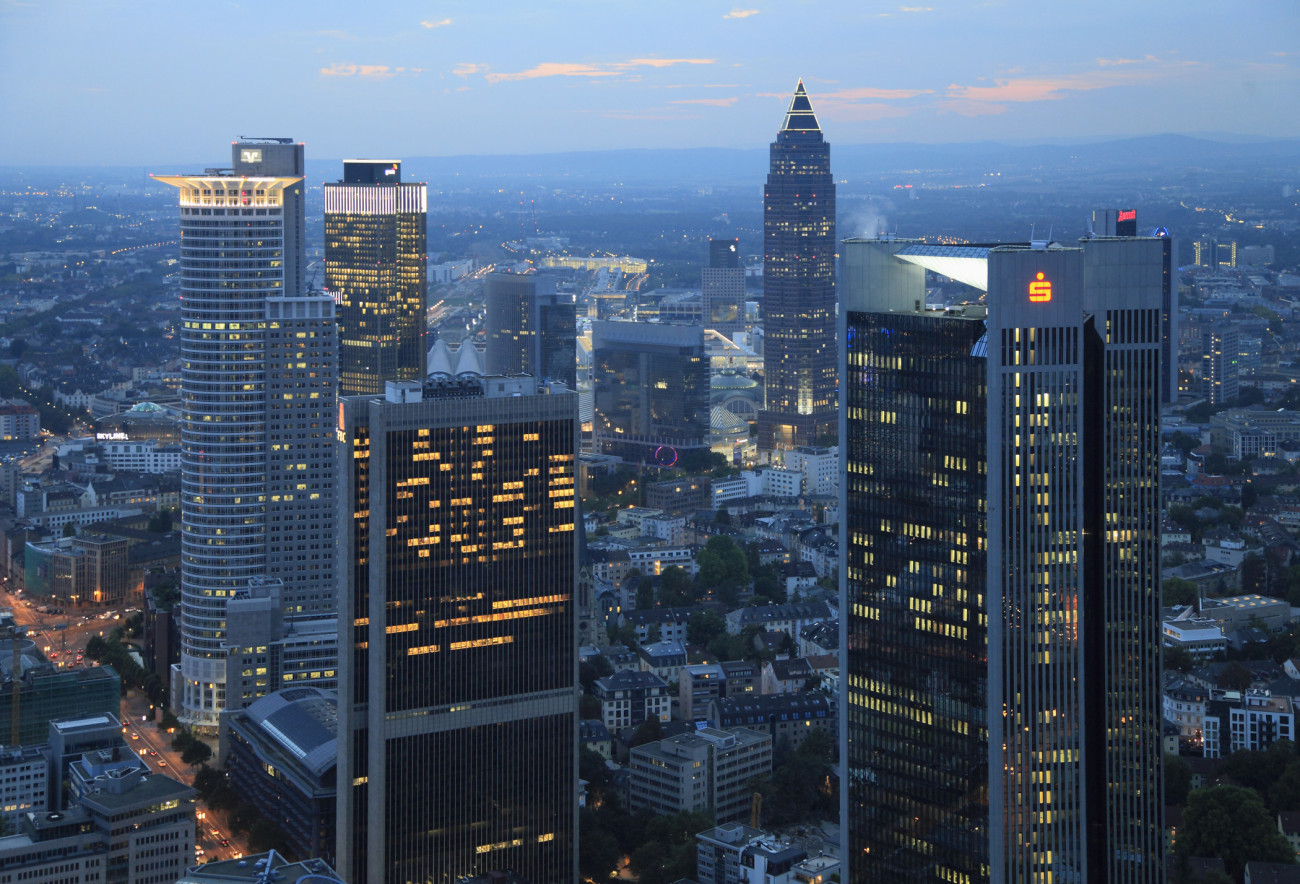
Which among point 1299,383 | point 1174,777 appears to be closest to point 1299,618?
point 1174,777

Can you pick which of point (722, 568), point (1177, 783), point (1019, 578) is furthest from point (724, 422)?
point (1019, 578)

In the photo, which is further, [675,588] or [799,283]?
[799,283]

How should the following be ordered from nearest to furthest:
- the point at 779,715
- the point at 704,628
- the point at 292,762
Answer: the point at 292,762 < the point at 779,715 < the point at 704,628

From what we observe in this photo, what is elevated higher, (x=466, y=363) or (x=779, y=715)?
(x=466, y=363)

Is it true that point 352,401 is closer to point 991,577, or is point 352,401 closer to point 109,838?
point 109,838

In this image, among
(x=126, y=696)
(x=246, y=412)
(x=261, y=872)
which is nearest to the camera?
(x=261, y=872)

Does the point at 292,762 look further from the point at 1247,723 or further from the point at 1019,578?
the point at 1247,723

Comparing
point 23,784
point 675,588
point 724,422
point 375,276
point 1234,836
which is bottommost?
point 1234,836
